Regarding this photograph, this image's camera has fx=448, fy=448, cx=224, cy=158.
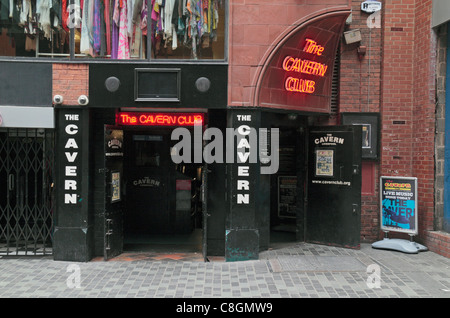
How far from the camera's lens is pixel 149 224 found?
1101 cm

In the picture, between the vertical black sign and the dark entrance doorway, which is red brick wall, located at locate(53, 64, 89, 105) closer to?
the vertical black sign

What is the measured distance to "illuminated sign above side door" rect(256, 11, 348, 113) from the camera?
28.8ft

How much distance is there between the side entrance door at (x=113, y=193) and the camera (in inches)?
345

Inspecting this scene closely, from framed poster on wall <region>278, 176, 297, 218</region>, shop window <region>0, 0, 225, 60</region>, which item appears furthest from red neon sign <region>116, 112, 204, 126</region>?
framed poster on wall <region>278, 176, 297, 218</region>

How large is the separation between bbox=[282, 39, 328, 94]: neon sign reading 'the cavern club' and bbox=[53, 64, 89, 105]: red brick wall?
393 centimetres

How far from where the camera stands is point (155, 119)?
9188 mm

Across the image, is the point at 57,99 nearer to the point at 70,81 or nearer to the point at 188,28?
the point at 70,81

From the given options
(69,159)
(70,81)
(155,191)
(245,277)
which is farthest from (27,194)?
(245,277)

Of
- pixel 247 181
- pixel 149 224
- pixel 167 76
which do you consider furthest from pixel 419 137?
pixel 149 224

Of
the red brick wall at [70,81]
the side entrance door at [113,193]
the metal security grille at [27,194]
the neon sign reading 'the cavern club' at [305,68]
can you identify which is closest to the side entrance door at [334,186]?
the neon sign reading 'the cavern club' at [305,68]

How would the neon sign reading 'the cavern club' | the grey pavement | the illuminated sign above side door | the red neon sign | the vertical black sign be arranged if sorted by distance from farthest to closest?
the red neon sign, the neon sign reading 'the cavern club', the illuminated sign above side door, the vertical black sign, the grey pavement

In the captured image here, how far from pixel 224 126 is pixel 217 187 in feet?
4.17

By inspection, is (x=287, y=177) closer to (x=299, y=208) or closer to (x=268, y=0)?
(x=299, y=208)

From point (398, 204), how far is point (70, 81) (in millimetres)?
7169
